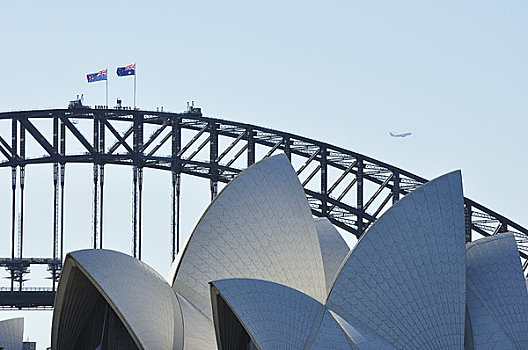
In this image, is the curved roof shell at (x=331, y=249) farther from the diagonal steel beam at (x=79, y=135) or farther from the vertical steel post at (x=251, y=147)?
the diagonal steel beam at (x=79, y=135)

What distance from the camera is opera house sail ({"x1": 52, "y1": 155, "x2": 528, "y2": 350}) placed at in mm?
50344

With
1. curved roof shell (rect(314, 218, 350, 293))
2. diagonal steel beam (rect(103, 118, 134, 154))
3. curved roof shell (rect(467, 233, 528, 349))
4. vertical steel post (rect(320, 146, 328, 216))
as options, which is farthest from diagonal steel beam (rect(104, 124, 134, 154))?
curved roof shell (rect(467, 233, 528, 349))

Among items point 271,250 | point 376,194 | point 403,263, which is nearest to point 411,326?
point 403,263

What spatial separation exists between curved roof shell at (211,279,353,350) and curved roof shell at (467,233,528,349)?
6788 millimetres

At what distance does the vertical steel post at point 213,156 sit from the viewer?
296 feet

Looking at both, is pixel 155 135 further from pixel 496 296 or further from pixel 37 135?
pixel 496 296

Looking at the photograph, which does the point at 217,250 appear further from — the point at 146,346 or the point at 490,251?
the point at 490,251

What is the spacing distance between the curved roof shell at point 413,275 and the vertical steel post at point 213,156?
36.7m

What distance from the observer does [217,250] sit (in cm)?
5756

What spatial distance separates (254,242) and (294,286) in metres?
2.79

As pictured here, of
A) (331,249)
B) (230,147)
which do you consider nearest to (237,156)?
(230,147)

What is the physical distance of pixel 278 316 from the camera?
49406 millimetres

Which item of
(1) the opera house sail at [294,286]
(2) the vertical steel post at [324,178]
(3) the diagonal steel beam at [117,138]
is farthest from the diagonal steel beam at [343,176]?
(1) the opera house sail at [294,286]

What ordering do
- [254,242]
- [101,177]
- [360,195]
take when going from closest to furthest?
[254,242] < [101,177] < [360,195]
